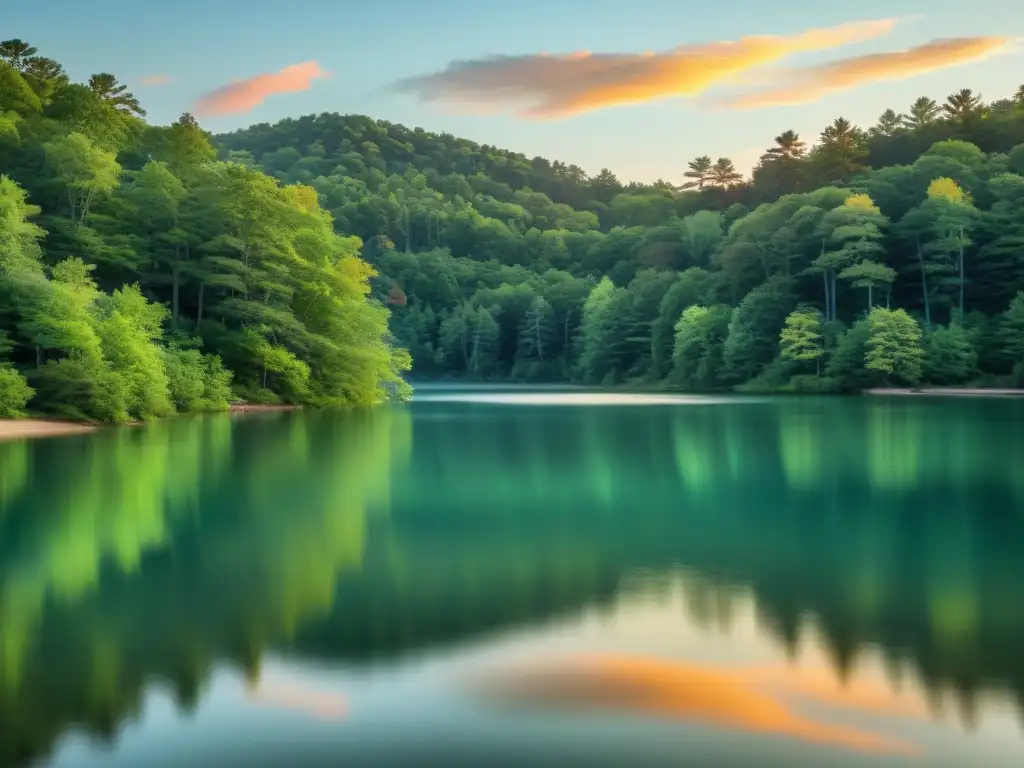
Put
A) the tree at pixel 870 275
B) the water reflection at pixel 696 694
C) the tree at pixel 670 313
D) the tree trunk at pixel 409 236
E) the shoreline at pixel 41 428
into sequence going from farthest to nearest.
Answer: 1. the tree trunk at pixel 409 236
2. the tree at pixel 670 313
3. the tree at pixel 870 275
4. the shoreline at pixel 41 428
5. the water reflection at pixel 696 694

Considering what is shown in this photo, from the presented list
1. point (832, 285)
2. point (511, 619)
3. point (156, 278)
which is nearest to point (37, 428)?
point (156, 278)

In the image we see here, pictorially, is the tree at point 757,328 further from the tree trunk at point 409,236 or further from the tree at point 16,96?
the tree trunk at point 409,236

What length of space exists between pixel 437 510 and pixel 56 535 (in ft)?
15.0

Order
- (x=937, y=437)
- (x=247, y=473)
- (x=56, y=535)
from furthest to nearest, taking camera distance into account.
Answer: (x=937, y=437) < (x=247, y=473) < (x=56, y=535)

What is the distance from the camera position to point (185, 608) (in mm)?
8492

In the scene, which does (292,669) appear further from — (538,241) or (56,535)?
(538,241)

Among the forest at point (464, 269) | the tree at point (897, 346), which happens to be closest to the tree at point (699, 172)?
the forest at point (464, 269)

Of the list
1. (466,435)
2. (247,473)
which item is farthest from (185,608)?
(466,435)

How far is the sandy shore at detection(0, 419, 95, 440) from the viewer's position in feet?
90.4

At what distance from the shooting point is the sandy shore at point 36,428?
27558mm

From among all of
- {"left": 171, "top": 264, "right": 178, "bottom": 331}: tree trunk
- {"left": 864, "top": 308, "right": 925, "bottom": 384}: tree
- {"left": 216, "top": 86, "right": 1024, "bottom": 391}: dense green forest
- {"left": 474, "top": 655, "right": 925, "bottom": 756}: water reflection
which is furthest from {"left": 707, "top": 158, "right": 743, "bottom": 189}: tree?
{"left": 474, "top": 655, "right": 925, "bottom": 756}: water reflection

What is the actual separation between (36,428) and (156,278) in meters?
16.6

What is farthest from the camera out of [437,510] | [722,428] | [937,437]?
[722,428]

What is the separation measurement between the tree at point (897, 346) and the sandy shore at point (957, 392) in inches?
37.4
